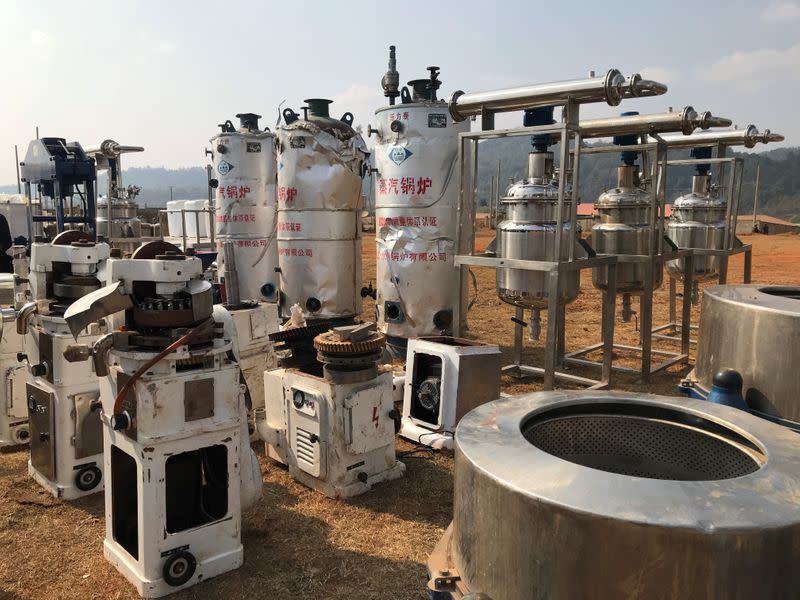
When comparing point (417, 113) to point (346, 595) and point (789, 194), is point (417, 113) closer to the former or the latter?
point (346, 595)

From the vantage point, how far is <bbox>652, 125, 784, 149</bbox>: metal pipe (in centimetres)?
711

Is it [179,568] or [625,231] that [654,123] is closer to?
[625,231]

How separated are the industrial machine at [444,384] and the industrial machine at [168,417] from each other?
6.02ft

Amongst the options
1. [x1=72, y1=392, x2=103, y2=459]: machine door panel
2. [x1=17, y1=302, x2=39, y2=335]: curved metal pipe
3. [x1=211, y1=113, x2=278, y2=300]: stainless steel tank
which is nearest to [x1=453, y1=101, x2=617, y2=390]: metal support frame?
[x1=72, y1=392, x2=103, y2=459]: machine door panel

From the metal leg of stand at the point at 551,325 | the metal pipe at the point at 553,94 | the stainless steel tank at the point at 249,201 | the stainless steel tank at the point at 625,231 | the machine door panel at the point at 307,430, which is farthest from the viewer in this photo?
the stainless steel tank at the point at 249,201

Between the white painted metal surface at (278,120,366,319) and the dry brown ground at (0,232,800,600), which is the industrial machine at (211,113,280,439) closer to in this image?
the white painted metal surface at (278,120,366,319)

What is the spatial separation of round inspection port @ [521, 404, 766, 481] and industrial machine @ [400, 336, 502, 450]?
236 centimetres

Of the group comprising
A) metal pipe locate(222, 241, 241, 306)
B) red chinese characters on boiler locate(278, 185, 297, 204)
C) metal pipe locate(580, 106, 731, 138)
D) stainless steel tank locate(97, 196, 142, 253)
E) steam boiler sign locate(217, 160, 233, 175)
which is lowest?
metal pipe locate(222, 241, 241, 306)

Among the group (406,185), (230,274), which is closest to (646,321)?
(406,185)

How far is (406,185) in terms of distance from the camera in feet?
21.6

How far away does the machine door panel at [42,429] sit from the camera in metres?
3.77

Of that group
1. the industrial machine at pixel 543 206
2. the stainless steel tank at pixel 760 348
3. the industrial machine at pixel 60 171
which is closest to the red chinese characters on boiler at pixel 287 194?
the industrial machine at pixel 543 206

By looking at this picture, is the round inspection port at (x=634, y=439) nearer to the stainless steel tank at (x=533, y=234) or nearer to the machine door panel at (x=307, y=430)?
the machine door panel at (x=307, y=430)

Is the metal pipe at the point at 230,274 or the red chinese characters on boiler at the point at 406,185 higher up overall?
the red chinese characters on boiler at the point at 406,185
